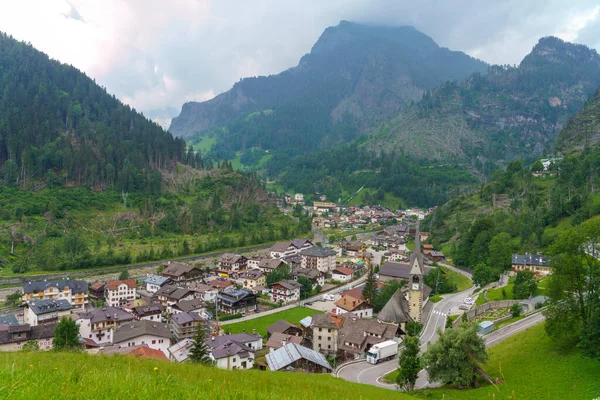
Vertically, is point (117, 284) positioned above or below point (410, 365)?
below

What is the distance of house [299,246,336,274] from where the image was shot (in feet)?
223

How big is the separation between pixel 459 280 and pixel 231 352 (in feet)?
137

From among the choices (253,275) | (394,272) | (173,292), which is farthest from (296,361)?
(394,272)

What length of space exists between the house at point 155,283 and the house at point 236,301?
9805 mm

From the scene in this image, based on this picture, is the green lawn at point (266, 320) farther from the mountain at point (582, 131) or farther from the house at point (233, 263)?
the mountain at point (582, 131)

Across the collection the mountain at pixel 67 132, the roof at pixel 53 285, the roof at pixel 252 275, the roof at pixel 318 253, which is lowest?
the roof at pixel 252 275

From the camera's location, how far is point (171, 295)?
4797 centimetres

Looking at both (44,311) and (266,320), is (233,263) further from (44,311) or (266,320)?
(44,311)

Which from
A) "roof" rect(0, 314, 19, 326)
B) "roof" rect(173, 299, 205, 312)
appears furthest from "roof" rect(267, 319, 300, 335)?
"roof" rect(0, 314, 19, 326)

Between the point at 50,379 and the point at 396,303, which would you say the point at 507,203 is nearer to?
the point at 396,303

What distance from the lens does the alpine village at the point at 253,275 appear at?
1734 centimetres

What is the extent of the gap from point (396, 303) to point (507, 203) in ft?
226

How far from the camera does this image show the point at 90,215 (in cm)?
8231

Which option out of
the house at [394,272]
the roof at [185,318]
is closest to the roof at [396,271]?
the house at [394,272]
